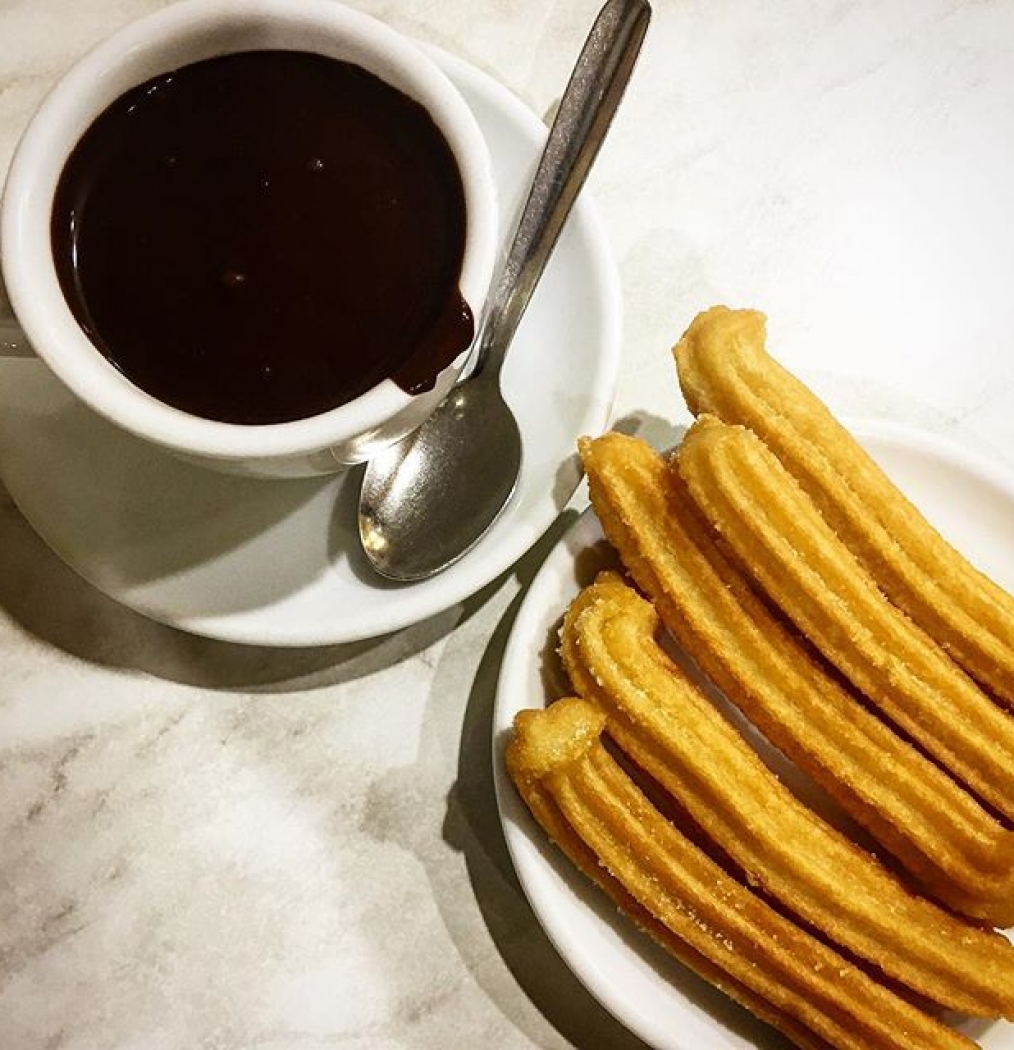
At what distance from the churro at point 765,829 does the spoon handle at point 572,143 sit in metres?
0.23

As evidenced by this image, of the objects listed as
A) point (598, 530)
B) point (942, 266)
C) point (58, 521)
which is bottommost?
point (58, 521)

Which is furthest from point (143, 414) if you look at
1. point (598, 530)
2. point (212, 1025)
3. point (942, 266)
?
point (942, 266)

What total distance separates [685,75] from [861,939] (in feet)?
2.28

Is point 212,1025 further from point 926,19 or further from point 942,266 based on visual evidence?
point 926,19

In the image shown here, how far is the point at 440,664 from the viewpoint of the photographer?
87cm

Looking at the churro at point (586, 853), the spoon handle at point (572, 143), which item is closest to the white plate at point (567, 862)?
the churro at point (586, 853)

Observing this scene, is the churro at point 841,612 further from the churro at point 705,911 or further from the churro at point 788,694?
the churro at point 705,911

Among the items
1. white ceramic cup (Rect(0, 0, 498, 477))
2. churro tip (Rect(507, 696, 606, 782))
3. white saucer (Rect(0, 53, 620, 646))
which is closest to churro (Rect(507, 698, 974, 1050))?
churro tip (Rect(507, 696, 606, 782))

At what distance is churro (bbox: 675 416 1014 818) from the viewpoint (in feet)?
2.31

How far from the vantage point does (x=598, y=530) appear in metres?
0.79

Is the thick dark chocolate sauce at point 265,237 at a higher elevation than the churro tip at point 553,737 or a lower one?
higher

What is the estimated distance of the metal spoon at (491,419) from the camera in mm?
769

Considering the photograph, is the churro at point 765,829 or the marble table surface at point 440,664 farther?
the marble table surface at point 440,664

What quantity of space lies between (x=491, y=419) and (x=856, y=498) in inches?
9.8
